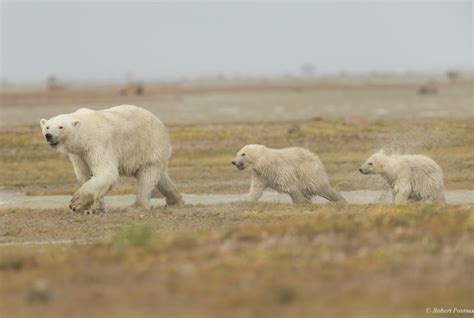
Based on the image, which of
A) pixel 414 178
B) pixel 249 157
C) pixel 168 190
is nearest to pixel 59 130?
pixel 168 190

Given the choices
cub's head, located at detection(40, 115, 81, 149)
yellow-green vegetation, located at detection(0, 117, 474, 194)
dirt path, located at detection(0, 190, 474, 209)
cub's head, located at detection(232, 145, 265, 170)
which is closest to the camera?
cub's head, located at detection(40, 115, 81, 149)

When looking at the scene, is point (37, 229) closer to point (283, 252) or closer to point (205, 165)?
point (283, 252)

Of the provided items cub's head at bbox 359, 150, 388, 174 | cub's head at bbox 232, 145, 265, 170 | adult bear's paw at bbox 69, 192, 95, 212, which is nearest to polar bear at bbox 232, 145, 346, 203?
cub's head at bbox 232, 145, 265, 170

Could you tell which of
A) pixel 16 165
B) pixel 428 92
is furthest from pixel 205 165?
pixel 428 92

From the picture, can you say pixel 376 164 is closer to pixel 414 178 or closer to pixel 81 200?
pixel 414 178

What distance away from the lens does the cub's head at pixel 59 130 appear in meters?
17.8

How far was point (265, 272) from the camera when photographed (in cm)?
→ 1002

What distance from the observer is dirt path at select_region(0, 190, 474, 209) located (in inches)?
846

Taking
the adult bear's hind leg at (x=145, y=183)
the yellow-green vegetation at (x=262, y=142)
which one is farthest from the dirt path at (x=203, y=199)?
the adult bear's hind leg at (x=145, y=183)

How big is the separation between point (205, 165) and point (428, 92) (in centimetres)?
5891

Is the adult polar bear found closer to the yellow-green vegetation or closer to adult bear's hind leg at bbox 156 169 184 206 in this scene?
adult bear's hind leg at bbox 156 169 184 206

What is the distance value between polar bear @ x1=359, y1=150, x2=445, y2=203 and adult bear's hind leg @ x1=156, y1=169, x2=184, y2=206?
444 centimetres

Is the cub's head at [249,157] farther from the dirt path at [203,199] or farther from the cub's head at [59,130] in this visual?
the cub's head at [59,130]

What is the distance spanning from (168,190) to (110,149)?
2.31 meters
